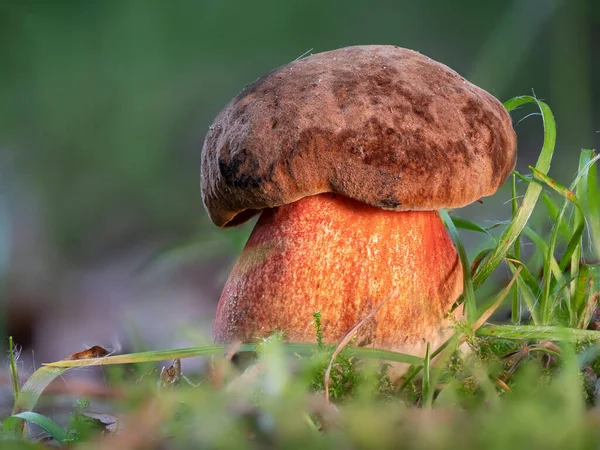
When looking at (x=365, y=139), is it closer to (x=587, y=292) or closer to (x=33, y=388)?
(x=587, y=292)

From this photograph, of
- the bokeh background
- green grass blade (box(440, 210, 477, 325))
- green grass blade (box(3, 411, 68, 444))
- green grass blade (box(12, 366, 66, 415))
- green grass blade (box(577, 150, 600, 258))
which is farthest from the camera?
the bokeh background

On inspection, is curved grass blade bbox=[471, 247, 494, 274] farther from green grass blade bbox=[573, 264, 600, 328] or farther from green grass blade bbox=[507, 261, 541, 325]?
green grass blade bbox=[573, 264, 600, 328]

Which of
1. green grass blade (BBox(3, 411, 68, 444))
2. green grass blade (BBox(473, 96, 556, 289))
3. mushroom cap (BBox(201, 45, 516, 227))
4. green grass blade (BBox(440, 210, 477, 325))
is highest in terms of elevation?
mushroom cap (BBox(201, 45, 516, 227))

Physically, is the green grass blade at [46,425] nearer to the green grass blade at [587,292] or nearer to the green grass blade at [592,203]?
the green grass blade at [587,292]

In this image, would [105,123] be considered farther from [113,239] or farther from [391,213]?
[391,213]

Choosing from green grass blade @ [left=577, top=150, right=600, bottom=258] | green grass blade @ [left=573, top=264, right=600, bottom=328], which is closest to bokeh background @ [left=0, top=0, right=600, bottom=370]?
green grass blade @ [left=577, top=150, right=600, bottom=258]

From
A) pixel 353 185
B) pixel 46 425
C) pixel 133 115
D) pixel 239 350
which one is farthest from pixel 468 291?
pixel 133 115

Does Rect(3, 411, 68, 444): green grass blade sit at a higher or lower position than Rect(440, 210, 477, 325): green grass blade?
lower
